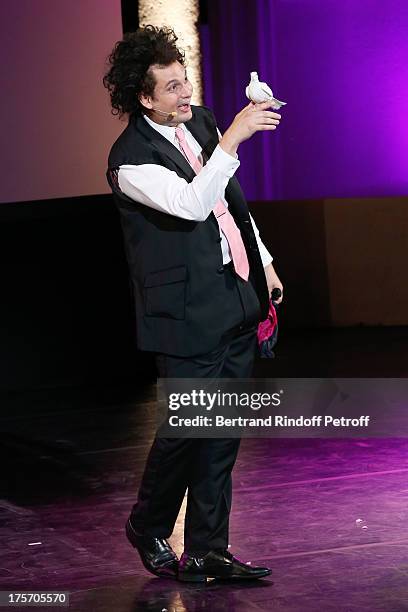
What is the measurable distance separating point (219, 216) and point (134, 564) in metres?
0.99

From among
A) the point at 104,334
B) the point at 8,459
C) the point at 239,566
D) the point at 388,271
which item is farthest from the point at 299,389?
the point at 239,566

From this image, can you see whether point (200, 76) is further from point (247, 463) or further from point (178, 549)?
point (178, 549)

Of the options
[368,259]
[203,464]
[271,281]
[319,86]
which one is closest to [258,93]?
[271,281]

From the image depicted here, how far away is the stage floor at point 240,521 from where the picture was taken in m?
3.10

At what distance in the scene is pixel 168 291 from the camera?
309cm

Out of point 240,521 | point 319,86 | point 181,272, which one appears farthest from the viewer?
point 319,86

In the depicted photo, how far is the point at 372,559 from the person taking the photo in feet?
10.9

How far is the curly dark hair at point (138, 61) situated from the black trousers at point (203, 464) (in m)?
0.50

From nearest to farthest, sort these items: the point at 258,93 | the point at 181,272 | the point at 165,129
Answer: the point at 258,93 → the point at 181,272 → the point at 165,129

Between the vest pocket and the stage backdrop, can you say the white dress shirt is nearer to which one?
the vest pocket

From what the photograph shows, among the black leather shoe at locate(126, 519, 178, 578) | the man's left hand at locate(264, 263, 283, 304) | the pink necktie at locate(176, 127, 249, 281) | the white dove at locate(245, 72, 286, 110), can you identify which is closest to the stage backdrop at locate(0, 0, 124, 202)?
the man's left hand at locate(264, 263, 283, 304)

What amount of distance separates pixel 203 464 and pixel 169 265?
1.72 feet

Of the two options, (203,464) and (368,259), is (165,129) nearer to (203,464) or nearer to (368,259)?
(203,464)

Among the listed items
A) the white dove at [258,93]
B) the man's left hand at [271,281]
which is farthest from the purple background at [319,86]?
the white dove at [258,93]
